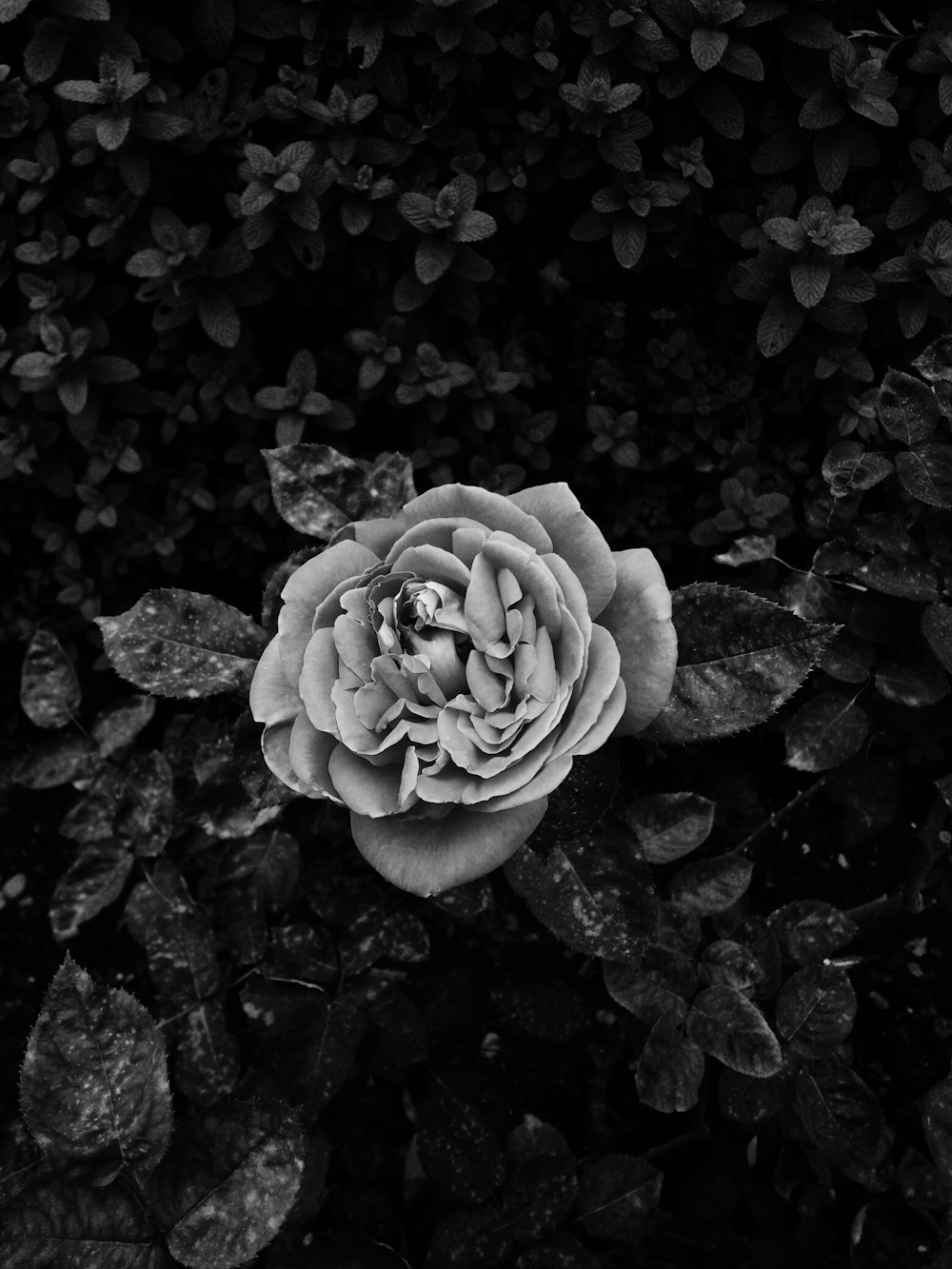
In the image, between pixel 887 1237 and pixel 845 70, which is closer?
pixel 887 1237

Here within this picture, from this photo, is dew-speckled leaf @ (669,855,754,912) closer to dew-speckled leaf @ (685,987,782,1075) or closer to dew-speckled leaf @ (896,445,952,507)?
dew-speckled leaf @ (685,987,782,1075)

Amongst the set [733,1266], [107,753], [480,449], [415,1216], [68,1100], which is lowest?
[415,1216]

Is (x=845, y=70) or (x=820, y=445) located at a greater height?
(x=845, y=70)

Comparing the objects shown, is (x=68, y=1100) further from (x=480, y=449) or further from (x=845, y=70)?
(x=845, y=70)

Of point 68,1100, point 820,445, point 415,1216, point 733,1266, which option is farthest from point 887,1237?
point 820,445

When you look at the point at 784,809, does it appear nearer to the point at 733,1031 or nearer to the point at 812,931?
the point at 812,931

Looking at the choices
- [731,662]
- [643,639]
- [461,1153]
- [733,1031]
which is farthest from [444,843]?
[461,1153]

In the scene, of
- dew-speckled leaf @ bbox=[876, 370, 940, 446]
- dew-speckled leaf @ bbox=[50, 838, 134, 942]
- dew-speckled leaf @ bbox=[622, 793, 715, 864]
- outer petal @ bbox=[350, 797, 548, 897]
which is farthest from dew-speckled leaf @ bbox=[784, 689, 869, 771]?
dew-speckled leaf @ bbox=[50, 838, 134, 942]
